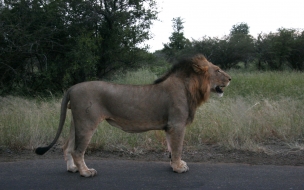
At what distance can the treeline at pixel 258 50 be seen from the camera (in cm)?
2802

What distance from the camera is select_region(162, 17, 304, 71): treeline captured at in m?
28.0

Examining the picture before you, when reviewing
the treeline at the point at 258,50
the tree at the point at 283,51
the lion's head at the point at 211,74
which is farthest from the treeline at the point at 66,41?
the tree at the point at 283,51

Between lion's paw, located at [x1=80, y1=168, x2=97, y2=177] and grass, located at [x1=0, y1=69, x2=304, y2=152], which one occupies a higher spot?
grass, located at [x1=0, y1=69, x2=304, y2=152]

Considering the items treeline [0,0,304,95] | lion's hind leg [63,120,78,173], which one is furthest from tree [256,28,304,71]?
lion's hind leg [63,120,78,173]

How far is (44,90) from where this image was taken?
1555 centimetres

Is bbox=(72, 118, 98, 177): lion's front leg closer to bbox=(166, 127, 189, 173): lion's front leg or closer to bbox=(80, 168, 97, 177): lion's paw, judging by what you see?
bbox=(80, 168, 97, 177): lion's paw

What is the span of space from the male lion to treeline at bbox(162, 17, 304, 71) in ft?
75.2

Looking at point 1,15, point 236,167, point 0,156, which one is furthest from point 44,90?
point 236,167

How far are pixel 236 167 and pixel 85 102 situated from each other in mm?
2386

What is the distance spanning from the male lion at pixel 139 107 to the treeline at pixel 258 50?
22.9 meters

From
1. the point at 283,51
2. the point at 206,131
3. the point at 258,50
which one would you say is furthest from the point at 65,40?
the point at 258,50

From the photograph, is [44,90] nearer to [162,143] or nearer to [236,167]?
[162,143]

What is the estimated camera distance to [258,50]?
32031 mm

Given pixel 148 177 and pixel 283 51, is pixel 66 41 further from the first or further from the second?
pixel 283 51
